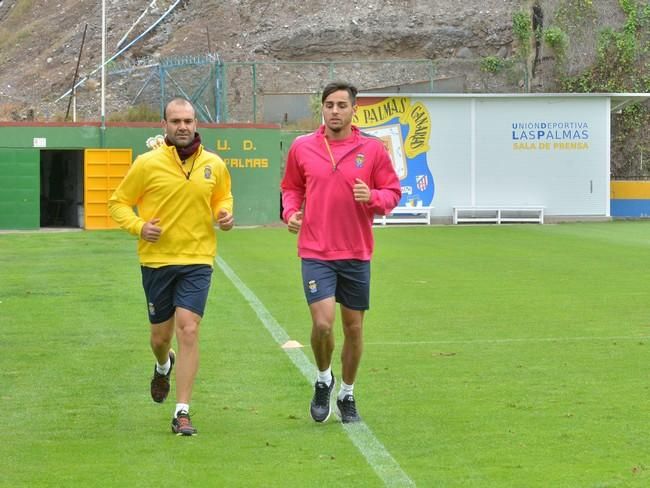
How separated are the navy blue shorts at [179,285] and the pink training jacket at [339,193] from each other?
26.2 inches

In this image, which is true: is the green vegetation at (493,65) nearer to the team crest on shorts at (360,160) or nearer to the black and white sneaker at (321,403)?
the team crest on shorts at (360,160)

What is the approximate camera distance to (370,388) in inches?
395

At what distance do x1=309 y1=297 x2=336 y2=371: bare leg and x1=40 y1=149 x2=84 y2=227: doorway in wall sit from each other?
3453 centimetres

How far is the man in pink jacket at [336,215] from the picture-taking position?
8.48 m

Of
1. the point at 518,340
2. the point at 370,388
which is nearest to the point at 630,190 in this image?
the point at 518,340

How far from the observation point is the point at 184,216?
8.46 metres

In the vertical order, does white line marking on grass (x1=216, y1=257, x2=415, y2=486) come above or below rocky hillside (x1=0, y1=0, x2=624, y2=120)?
below

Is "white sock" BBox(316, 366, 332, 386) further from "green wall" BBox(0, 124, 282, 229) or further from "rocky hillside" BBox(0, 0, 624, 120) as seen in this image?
"rocky hillside" BBox(0, 0, 624, 120)

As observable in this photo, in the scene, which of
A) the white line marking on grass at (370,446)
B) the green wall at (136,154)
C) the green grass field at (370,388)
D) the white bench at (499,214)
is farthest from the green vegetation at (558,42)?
the white line marking on grass at (370,446)

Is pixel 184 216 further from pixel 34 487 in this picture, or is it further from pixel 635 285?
pixel 635 285

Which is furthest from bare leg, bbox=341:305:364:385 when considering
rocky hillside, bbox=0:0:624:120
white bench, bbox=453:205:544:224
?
rocky hillside, bbox=0:0:624:120

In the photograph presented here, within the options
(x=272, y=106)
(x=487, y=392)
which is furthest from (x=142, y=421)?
(x=272, y=106)

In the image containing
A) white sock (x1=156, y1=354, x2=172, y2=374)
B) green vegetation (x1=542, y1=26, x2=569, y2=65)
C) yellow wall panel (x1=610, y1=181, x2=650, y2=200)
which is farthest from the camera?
green vegetation (x1=542, y1=26, x2=569, y2=65)

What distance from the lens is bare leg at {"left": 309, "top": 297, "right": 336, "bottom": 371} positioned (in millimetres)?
8469
